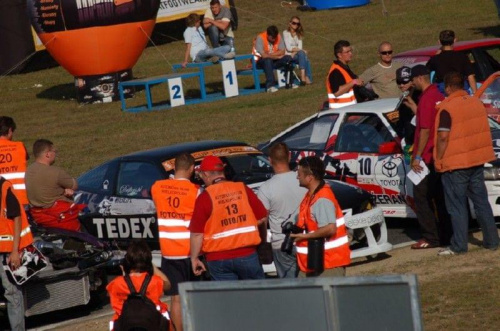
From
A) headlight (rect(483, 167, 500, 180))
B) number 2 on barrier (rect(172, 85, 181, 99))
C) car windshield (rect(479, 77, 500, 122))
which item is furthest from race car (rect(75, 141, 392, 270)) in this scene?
number 2 on barrier (rect(172, 85, 181, 99))

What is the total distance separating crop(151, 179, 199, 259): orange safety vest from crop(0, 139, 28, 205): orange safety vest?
3.28 m

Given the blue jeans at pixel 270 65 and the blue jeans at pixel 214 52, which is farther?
the blue jeans at pixel 214 52

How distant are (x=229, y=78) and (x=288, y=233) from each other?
15.4 m

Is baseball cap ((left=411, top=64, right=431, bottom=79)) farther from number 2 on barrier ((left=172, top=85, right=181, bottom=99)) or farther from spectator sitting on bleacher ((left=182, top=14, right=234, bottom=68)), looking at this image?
spectator sitting on bleacher ((left=182, top=14, right=234, bottom=68))

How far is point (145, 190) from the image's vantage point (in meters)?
12.0

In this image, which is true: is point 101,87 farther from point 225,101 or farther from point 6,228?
point 6,228

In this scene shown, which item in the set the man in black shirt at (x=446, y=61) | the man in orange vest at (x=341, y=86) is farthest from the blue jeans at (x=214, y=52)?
the man in black shirt at (x=446, y=61)

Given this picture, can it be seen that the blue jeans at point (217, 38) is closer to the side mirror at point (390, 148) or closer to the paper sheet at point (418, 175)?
the side mirror at point (390, 148)

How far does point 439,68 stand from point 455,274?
12.9 feet

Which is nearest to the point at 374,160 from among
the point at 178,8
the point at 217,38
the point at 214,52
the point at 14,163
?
the point at 14,163

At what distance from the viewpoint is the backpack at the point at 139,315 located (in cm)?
754

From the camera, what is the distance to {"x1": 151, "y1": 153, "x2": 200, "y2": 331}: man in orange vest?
908 centimetres

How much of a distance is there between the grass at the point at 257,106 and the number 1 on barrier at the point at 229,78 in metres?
0.35

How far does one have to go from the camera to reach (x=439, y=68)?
13469mm
